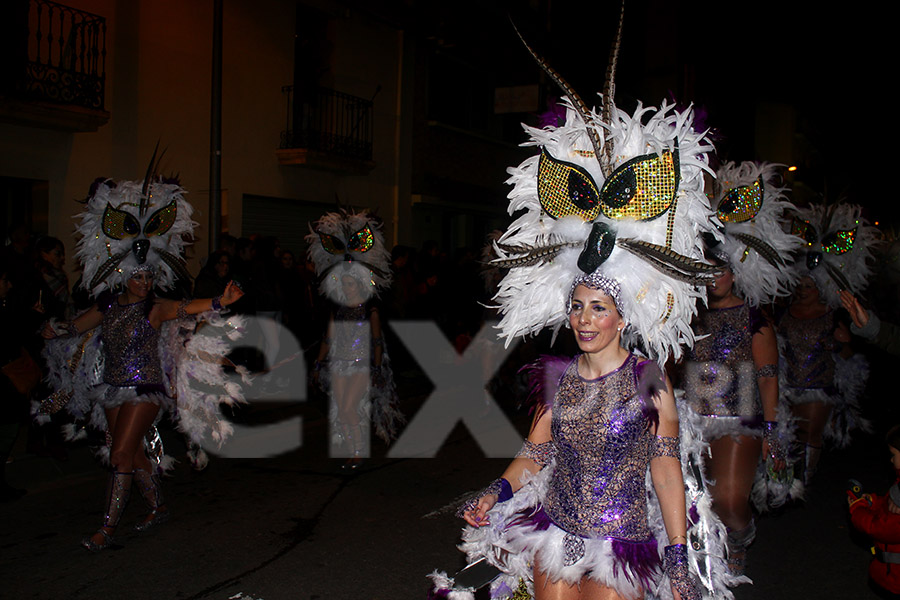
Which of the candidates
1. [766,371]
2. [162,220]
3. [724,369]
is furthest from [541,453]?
[162,220]

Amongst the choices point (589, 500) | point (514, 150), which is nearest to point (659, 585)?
point (589, 500)

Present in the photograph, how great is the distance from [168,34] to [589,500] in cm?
1237

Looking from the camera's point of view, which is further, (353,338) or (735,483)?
(353,338)

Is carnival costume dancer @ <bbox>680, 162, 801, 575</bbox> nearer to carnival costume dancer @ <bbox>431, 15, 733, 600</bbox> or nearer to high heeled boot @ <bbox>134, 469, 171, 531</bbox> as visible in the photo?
carnival costume dancer @ <bbox>431, 15, 733, 600</bbox>

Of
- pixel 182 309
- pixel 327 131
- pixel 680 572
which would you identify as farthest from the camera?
pixel 327 131

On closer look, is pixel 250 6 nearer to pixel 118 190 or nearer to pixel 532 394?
pixel 118 190

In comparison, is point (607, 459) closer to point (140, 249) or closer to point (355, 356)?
point (140, 249)

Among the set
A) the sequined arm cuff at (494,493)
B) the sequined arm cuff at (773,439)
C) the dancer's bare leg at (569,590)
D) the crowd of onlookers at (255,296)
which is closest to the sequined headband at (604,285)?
the sequined arm cuff at (494,493)

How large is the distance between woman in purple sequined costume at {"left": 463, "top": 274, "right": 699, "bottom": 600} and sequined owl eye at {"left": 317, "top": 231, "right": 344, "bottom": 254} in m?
5.20

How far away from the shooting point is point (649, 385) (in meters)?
2.96

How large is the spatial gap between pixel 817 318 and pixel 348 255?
14.9 feet

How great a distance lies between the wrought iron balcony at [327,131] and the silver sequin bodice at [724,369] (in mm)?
11763

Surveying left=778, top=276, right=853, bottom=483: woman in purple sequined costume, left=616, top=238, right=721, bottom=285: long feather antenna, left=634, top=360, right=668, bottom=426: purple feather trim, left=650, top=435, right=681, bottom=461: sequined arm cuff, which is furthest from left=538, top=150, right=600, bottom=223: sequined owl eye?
→ left=778, top=276, right=853, bottom=483: woman in purple sequined costume

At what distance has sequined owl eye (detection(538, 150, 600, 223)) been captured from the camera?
3033 millimetres
